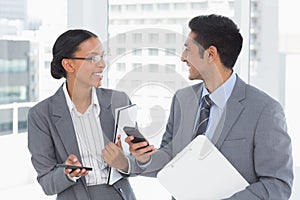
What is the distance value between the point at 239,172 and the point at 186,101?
0.27 meters

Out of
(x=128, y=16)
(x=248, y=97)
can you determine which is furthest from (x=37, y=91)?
(x=248, y=97)

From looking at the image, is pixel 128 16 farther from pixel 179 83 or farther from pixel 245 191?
pixel 245 191

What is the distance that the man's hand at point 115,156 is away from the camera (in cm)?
150

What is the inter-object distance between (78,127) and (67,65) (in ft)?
0.67

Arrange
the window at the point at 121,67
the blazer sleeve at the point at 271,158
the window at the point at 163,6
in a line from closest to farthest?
the blazer sleeve at the point at 271,158, the window at the point at 121,67, the window at the point at 163,6

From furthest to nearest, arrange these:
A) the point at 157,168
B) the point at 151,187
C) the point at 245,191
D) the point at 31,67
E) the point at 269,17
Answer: the point at 31,67
the point at 269,17
the point at 151,187
the point at 157,168
the point at 245,191

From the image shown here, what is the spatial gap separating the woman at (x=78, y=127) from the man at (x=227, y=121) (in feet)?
0.39

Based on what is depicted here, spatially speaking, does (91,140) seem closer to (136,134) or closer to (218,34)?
(136,134)

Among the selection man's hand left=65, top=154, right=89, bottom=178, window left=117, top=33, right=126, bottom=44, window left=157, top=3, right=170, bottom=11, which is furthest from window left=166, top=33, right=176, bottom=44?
window left=157, top=3, right=170, bottom=11

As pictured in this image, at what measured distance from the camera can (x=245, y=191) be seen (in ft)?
4.66

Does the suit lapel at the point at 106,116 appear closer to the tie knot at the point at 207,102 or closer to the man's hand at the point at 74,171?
the man's hand at the point at 74,171

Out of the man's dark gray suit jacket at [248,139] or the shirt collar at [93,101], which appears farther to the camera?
the shirt collar at [93,101]

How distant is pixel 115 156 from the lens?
150 centimetres

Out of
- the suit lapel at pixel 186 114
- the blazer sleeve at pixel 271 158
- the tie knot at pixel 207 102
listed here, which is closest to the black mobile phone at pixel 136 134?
the suit lapel at pixel 186 114
